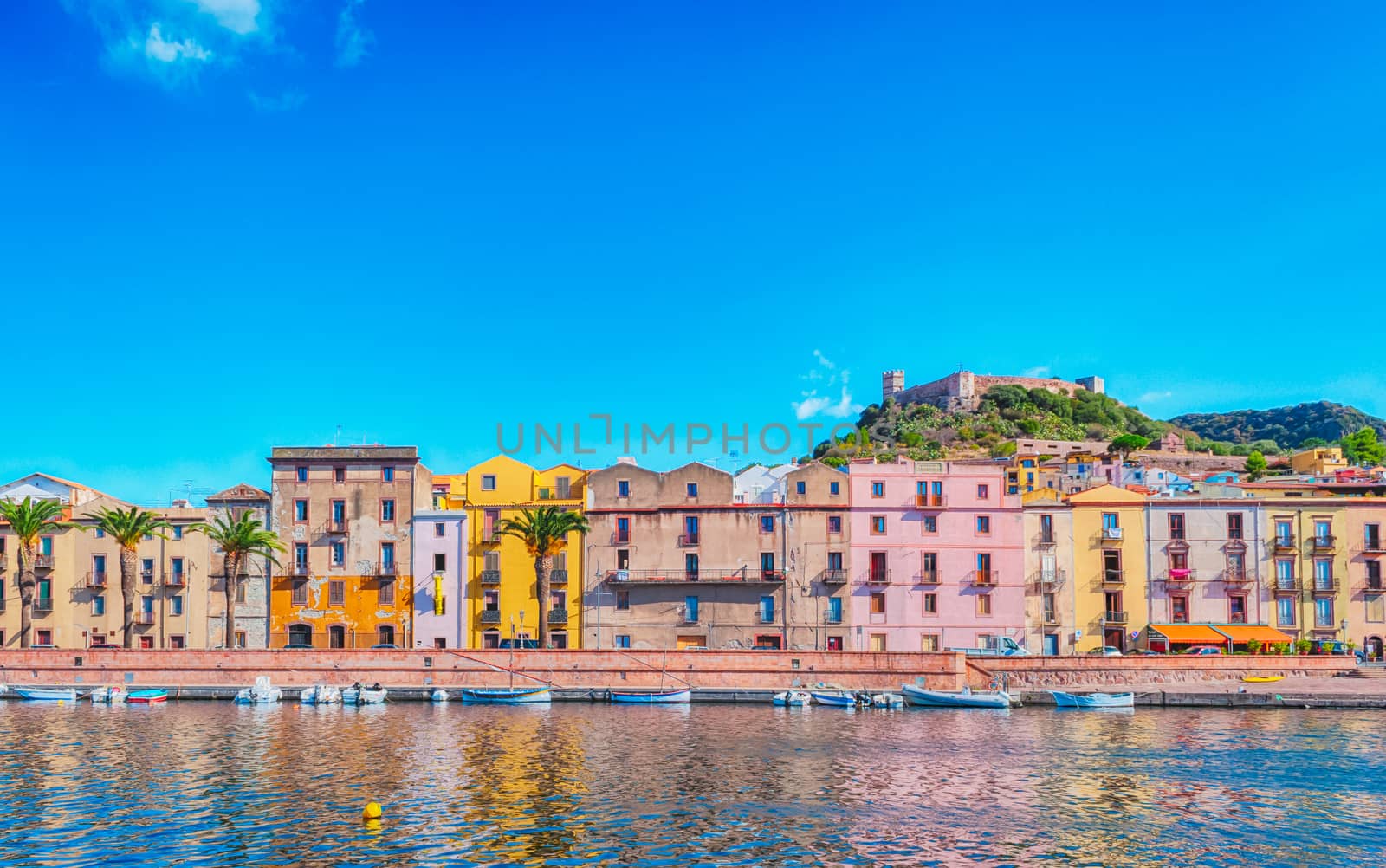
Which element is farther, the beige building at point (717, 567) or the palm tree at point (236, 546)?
the beige building at point (717, 567)

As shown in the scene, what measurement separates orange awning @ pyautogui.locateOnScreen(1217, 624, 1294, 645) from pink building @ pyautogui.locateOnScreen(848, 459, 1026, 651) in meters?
12.7

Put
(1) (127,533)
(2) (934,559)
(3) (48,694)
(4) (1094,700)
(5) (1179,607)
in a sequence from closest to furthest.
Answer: (4) (1094,700), (3) (48,694), (1) (127,533), (5) (1179,607), (2) (934,559)

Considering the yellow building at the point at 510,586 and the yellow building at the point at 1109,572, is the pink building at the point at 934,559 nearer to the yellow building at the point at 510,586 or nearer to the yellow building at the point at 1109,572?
the yellow building at the point at 1109,572

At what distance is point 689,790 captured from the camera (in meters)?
42.0

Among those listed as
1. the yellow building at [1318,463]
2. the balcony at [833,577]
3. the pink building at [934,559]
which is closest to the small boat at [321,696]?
the balcony at [833,577]

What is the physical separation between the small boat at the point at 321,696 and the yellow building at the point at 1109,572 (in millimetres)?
46507

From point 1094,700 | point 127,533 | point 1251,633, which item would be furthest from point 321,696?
point 1251,633

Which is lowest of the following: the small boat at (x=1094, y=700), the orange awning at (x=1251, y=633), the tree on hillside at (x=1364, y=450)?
the small boat at (x=1094, y=700)

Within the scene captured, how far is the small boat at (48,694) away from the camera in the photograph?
70.9m

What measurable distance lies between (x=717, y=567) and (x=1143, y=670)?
87.1ft

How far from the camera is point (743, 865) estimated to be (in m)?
32.5

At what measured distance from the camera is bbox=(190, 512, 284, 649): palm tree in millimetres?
77188

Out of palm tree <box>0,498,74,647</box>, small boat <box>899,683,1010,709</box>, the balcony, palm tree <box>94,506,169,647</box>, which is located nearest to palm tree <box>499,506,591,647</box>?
the balcony

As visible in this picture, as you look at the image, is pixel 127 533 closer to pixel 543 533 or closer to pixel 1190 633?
Answer: pixel 543 533
